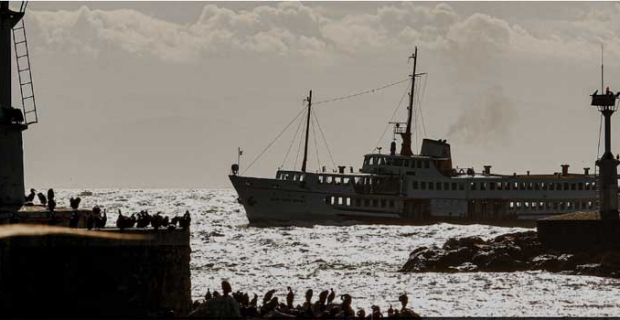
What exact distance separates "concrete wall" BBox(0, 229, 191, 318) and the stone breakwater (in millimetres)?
36530

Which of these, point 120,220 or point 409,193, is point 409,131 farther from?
point 120,220

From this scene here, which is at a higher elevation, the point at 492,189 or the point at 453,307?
the point at 492,189

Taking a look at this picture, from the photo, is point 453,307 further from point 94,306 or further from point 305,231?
point 305,231

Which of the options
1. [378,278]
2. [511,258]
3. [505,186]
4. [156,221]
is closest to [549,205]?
[505,186]

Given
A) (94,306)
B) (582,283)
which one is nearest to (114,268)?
(94,306)

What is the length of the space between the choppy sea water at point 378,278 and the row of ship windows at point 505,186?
14052 millimetres

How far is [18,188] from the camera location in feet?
116

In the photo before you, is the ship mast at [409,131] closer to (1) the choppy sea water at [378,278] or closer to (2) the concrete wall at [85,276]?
(1) the choppy sea water at [378,278]

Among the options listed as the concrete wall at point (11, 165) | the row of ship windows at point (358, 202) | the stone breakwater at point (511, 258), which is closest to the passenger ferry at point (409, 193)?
the row of ship windows at point (358, 202)

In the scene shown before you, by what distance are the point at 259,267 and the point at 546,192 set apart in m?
56.5

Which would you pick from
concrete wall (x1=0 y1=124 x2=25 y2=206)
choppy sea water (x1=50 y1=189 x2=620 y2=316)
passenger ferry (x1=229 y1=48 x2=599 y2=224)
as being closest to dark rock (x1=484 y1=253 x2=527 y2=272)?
choppy sea water (x1=50 y1=189 x2=620 y2=316)

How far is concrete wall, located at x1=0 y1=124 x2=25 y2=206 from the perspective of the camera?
3491 cm

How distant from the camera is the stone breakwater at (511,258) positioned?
65.2m

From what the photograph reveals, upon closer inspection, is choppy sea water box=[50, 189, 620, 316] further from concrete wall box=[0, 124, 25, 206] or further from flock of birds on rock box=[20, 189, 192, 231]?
flock of birds on rock box=[20, 189, 192, 231]
